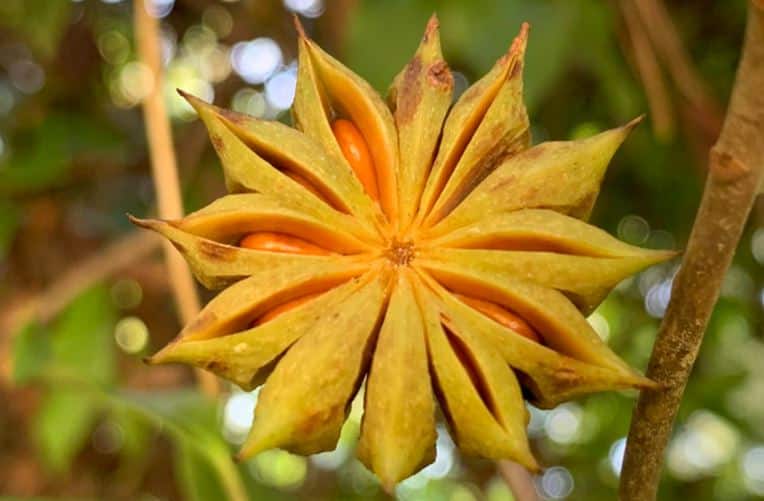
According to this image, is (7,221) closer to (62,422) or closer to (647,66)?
(62,422)

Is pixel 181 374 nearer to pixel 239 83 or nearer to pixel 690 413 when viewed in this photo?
pixel 239 83

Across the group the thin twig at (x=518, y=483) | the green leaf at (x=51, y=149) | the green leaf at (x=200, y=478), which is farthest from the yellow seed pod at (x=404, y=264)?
the green leaf at (x=51, y=149)

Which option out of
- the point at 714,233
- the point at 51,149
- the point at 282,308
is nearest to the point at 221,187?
the point at 51,149

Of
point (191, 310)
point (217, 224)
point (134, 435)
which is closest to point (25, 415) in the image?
point (134, 435)

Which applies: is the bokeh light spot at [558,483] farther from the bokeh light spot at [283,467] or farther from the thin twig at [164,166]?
the thin twig at [164,166]

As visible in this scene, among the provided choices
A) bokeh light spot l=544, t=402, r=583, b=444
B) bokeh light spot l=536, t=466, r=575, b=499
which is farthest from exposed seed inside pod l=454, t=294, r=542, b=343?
bokeh light spot l=544, t=402, r=583, b=444
